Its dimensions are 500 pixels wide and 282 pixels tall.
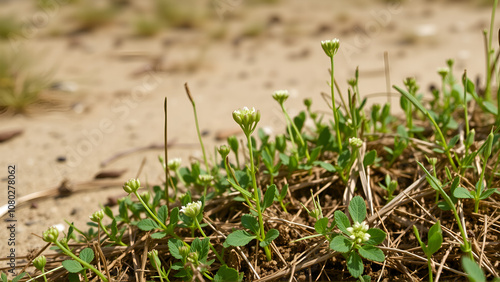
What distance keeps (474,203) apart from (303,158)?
2.05ft

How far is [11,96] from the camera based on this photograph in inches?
139

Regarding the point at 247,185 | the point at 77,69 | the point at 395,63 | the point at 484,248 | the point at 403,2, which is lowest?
the point at 484,248

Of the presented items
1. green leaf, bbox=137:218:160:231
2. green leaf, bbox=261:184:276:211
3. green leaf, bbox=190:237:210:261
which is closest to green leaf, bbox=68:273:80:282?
green leaf, bbox=137:218:160:231

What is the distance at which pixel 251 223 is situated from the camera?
1356 millimetres

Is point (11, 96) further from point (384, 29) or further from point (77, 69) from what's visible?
point (384, 29)

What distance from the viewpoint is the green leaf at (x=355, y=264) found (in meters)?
1.22

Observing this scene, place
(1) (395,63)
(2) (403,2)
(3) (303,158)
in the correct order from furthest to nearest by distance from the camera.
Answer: (2) (403,2), (1) (395,63), (3) (303,158)

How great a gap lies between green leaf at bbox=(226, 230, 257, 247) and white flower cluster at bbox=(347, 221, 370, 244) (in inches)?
11.5

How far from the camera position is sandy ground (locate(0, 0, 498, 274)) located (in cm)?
262

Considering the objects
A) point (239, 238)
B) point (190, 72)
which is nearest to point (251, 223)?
point (239, 238)

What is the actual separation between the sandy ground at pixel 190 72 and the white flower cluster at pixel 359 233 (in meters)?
1.01

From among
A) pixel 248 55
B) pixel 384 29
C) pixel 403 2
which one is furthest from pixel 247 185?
pixel 403 2

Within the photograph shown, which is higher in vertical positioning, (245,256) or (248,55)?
(248,55)

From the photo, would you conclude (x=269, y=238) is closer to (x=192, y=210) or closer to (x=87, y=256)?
(x=192, y=210)
